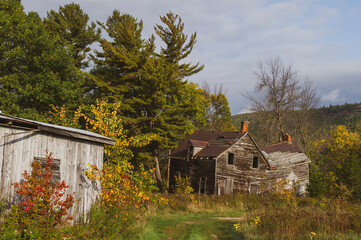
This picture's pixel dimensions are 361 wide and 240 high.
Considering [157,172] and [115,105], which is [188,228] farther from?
[157,172]

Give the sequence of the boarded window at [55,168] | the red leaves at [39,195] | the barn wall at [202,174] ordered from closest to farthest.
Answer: the red leaves at [39,195], the boarded window at [55,168], the barn wall at [202,174]

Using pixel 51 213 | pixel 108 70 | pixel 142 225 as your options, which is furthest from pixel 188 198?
pixel 108 70

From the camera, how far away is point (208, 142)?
3297cm

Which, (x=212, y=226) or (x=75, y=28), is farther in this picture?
(x=75, y=28)

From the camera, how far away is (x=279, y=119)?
141 feet

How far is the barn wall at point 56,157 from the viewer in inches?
337

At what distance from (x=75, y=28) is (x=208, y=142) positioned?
74.7ft

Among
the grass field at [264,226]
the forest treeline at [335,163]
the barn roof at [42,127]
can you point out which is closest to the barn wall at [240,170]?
the forest treeline at [335,163]

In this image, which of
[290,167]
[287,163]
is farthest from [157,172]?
[290,167]

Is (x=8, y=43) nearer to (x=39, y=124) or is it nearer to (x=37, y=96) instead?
(x=37, y=96)

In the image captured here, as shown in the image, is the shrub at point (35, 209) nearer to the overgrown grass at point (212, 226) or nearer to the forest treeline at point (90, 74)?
the overgrown grass at point (212, 226)

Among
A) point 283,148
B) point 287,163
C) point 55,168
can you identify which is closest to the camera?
point 55,168

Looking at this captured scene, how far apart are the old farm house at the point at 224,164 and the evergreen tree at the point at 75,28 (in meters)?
18.5

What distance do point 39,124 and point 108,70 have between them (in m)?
24.7
